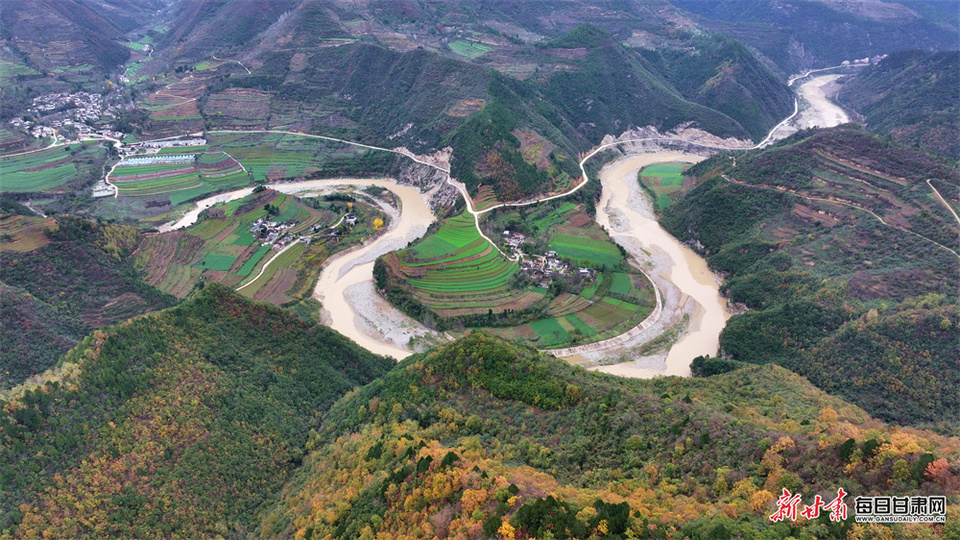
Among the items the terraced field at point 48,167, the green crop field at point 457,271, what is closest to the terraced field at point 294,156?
the terraced field at point 48,167

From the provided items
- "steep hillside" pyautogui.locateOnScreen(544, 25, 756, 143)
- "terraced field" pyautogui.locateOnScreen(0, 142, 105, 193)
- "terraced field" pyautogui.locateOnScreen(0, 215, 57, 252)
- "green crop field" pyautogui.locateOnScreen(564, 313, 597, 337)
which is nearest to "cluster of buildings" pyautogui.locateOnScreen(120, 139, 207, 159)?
"terraced field" pyautogui.locateOnScreen(0, 142, 105, 193)

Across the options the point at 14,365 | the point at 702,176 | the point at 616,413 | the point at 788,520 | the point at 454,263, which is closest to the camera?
the point at 788,520

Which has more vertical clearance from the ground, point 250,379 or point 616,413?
point 616,413

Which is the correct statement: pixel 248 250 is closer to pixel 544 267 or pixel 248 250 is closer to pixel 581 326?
pixel 544 267

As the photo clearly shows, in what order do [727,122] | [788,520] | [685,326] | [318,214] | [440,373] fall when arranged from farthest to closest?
[727,122]
[318,214]
[685,326]
[440,373]
[788,520]

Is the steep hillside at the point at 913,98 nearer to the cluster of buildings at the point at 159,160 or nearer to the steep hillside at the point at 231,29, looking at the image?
the cluster of buildings at the point at 159,160

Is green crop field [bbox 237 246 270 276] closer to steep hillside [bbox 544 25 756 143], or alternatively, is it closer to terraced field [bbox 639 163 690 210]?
terraced field [bbox 639 163 690 210]

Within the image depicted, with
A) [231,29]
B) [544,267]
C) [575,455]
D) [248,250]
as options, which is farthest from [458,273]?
[231,29]

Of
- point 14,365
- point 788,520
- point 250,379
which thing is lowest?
point 14,365

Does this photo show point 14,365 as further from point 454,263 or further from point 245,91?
point 245,91

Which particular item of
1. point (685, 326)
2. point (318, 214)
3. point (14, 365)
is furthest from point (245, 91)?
point (685, 326)
